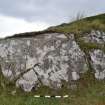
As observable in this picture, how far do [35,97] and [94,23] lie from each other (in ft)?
18.2

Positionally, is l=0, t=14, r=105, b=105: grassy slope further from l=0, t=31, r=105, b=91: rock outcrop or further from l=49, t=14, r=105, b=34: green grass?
l=49, t=14, r=105, b=34: green grass

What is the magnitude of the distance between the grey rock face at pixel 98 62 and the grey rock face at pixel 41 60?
0.45 meters

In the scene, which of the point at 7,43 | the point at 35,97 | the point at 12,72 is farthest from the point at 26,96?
the point at 7,43

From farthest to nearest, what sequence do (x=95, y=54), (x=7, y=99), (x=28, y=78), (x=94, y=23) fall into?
(x=94, y=23)
(x=95, y=54)
(x=28, y=78)
(x=7, y=99)

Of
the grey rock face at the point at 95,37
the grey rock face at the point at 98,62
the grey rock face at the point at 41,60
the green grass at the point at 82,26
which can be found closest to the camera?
the grey rock face at the point at 41,60

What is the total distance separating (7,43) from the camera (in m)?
18.0

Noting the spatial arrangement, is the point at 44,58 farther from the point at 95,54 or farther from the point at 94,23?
the point at 94,23

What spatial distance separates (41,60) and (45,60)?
0.17m

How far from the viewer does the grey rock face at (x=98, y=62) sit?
16.9 meters

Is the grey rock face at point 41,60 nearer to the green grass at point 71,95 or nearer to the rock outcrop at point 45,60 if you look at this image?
the rock outcrop at point 45,60

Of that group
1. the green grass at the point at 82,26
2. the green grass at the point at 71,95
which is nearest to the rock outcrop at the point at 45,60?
the green grass at the point at 71,95

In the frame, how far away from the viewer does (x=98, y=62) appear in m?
17.4

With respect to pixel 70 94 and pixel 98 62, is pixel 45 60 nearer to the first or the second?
pixel 70 94

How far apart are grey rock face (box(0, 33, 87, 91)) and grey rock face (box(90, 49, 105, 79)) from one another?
0.45 meters
